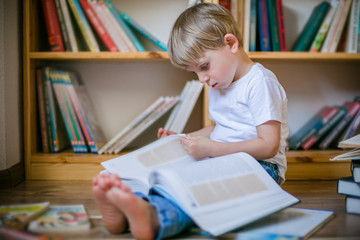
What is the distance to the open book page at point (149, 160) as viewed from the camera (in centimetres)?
89

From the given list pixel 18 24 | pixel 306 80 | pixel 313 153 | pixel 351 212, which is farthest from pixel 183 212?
pixel 306 80

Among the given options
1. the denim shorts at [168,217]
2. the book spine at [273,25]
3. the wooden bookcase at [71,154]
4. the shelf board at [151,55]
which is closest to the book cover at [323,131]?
the wooden bookcase at [71,154]

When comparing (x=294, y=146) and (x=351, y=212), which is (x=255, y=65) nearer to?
(x=351, y=212)

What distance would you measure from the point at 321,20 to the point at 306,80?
27 centimetres

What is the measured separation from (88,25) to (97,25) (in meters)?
0.04

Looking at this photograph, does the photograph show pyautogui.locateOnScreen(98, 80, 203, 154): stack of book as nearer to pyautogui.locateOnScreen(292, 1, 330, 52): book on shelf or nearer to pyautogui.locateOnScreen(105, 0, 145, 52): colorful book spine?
pyautogui.locateOnScreen(105, 0, 145, 52): colorful book spine

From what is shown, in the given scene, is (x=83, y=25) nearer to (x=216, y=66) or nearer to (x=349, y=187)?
(x=216, y=66)

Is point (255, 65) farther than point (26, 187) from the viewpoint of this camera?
No

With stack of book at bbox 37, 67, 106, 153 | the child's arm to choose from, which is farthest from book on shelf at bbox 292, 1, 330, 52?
stack of book at bbox 37, 67, 106, 153

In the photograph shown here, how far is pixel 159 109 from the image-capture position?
137cm

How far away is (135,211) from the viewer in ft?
2.19

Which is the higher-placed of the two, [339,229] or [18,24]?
[18,24]

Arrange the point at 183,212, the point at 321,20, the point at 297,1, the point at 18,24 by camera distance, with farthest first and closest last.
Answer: the point at 297,1 < the point at 321,20 < the point at 18,24 < the point at 183,212

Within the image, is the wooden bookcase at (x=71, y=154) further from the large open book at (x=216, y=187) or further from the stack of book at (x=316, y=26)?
the large open book at (x=216, y=187)
